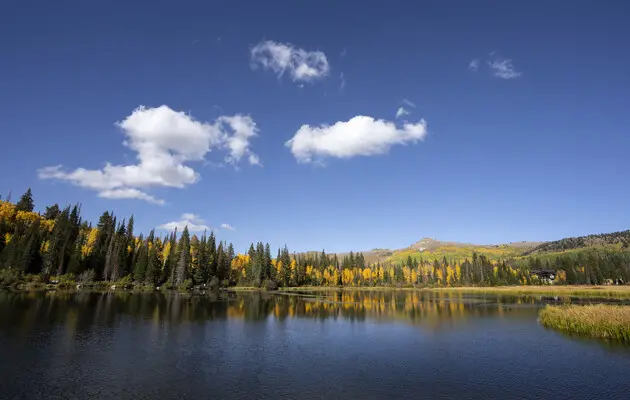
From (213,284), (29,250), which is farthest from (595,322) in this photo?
(29,250)

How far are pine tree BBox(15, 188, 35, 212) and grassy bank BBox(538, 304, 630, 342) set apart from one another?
21224 cm

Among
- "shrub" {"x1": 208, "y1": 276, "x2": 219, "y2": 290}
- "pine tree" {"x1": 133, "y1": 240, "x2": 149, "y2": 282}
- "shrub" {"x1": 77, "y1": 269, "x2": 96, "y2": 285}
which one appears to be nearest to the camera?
"shrub" {"x1": 77, "y1": 269, "x2": 96, "y2": 285}

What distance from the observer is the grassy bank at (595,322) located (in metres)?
40.5

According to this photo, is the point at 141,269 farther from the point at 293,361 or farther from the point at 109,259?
the point at 293,361

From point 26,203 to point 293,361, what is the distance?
A: 201268mm

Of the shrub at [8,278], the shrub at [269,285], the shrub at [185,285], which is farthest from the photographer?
the shrub at [269,285]

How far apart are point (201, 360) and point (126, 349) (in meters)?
8.48

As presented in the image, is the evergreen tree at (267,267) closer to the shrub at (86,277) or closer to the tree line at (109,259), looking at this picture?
the tree line at (109,259)

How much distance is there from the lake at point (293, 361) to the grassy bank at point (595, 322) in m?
2.77

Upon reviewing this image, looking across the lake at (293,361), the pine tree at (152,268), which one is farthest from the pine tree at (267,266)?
the lake at (293,361)

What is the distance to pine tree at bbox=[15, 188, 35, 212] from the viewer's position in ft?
555

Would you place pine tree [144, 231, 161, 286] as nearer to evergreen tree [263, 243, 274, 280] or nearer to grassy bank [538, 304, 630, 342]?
evergreen tree [263, 243, 274, 280]

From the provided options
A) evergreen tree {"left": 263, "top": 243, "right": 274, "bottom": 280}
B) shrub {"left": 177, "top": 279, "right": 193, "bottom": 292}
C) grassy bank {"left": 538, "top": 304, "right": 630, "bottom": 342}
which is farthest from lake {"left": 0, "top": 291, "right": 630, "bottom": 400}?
evergreen tree {"left": 263, "top": 243, "right": 274, "bottom": 280}

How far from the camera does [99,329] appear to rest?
138 feet
